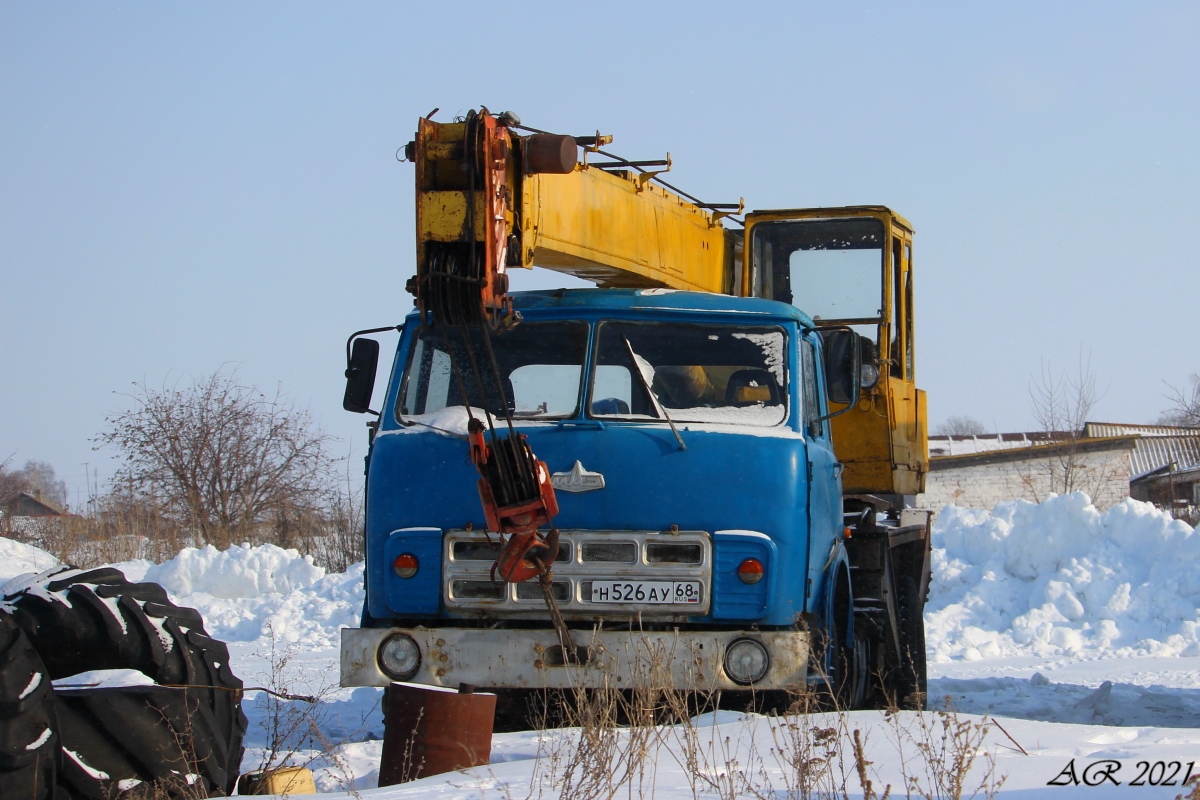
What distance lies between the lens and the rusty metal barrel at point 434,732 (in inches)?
214

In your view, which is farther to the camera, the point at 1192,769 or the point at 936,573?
the point at 936,573

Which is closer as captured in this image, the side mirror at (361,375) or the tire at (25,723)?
the tire at (25,723)

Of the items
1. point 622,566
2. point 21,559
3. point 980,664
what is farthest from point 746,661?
point 21,559

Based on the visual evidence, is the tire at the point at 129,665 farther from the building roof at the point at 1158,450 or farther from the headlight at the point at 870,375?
the building roof at the point at 1158,450

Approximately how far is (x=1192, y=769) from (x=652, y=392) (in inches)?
118

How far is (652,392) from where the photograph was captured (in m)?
6.61

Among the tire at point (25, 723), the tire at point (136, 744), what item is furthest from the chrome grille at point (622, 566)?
the tire at point (25, 723)

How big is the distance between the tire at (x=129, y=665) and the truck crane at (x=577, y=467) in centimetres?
85

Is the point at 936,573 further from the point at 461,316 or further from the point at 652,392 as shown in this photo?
the point at 461,316

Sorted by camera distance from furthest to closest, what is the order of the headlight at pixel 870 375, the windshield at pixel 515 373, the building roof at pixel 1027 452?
the building roof at pixel 1027 452 < the headlight at pixel 870 375 < the windshield at pixel 515 373

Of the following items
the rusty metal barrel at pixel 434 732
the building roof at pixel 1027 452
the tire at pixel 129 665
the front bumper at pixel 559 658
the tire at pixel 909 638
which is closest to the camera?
the tire at pixel 129 665

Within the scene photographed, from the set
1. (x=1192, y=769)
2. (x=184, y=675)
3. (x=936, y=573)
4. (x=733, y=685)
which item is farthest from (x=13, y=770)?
(x=936, y=573)

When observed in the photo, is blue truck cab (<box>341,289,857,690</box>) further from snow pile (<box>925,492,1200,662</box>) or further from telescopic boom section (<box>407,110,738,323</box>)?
snow pile (<box>925,492,1200,662</box>)

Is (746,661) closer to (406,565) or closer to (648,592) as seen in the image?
(648,592)
